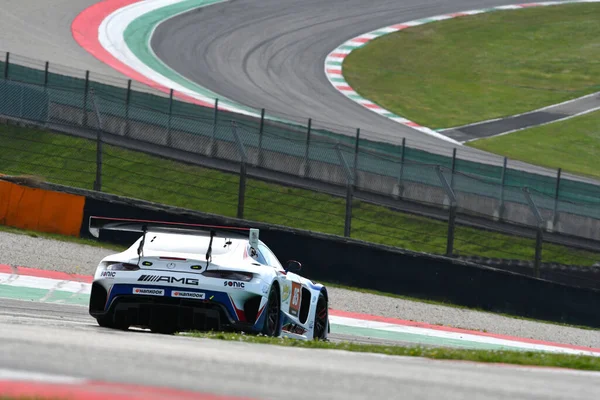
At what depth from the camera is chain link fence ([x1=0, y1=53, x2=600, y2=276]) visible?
66.1ft

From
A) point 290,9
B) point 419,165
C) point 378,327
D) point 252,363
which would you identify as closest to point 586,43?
point 290,9

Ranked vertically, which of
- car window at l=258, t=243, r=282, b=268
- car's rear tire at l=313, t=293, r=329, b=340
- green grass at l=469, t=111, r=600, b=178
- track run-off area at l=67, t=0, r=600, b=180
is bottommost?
car's rear tire at l=313, t=293, r=329, b=340

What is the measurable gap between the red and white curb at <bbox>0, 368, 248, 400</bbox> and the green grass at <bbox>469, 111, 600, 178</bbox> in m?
31.3

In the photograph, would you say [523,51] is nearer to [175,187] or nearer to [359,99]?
[359,99]

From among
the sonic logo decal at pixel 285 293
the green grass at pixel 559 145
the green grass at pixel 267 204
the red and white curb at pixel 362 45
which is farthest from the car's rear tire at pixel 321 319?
the red and white curb at pixel 362 45

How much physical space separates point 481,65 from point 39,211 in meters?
32.7

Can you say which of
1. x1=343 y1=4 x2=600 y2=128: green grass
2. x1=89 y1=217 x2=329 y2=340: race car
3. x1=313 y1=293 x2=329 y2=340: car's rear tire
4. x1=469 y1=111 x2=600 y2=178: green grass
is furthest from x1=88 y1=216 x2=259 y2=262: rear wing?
x1=343 y1=4 x2=600 y2=128: green grass

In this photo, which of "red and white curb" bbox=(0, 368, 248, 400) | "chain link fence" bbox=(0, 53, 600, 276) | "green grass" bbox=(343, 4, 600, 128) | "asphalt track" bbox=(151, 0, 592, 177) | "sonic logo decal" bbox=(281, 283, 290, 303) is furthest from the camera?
"green grass" bbox=(343, 4, 600, 128)

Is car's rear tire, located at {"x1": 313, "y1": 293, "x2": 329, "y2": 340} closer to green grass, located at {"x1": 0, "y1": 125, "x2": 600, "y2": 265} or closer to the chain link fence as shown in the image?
the chain link fence

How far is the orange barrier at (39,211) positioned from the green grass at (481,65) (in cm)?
2297

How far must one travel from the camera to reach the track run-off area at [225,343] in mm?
5223

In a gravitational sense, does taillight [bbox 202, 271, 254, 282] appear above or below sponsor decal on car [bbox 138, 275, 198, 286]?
above

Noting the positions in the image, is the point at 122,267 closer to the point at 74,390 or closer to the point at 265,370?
the point at 265,370

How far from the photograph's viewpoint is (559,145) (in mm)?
38375
